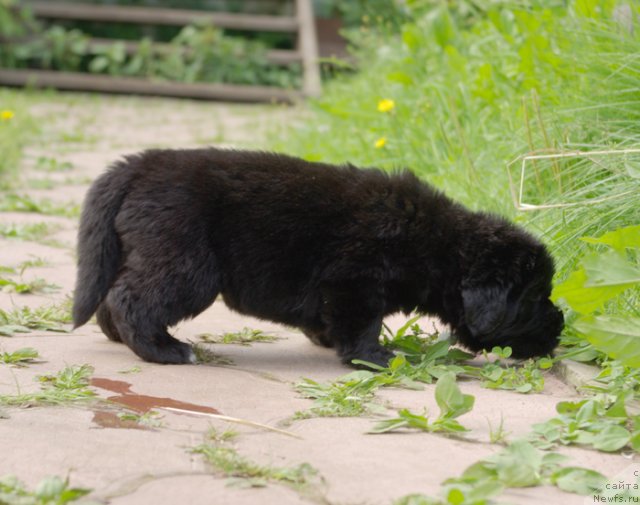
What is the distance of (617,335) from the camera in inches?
102

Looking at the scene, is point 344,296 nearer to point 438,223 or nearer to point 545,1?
point 438,223

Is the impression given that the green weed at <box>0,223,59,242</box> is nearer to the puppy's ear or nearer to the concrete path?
the concrete path

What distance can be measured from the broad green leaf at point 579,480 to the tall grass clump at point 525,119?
2.05ft

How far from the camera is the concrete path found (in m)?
2.09

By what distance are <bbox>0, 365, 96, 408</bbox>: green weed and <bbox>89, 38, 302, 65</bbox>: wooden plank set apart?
922cm

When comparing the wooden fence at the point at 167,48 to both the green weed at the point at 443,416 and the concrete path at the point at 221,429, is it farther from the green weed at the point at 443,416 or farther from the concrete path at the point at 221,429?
the green weed at the point at 443,416

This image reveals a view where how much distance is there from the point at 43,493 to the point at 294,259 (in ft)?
5.19

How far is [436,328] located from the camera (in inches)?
147

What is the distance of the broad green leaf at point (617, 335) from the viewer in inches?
101

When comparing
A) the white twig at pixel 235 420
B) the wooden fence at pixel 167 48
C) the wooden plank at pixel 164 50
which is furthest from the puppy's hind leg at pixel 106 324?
the wooden plank at pixel 164 50

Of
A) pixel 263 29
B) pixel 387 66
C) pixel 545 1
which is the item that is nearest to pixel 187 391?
pixel 545 1

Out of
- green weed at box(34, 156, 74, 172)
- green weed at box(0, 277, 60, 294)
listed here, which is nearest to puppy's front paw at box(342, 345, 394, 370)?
green weed at box(0, 277, 60, 294)

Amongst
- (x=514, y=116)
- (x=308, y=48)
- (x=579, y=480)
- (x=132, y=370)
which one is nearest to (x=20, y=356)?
(x=132, y=370)

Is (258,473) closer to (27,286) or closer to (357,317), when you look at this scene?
(357,317)
